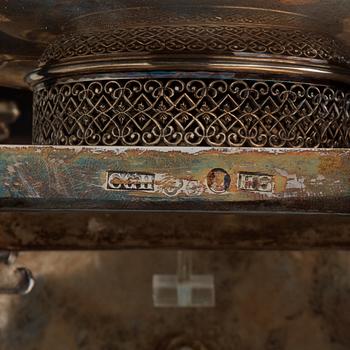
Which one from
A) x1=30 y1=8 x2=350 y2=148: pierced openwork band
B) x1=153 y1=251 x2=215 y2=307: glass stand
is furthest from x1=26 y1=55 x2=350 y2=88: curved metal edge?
x1=153 y1=251 x2=215 y2=307: glass stand

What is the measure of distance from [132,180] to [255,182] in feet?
0.22

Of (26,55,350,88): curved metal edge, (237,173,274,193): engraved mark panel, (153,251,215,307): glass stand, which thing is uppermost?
(26,55,350,88): curved metal edge

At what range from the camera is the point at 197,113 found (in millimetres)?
704

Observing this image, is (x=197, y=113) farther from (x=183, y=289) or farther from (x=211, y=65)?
(x=183, y=289)

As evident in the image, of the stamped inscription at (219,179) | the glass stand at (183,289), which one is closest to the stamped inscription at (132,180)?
the stamped inscription at (219,179)

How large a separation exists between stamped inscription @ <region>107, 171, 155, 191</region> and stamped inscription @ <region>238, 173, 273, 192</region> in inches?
1.9

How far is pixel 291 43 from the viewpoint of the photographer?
716mm

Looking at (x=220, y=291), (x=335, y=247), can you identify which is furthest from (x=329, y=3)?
(x=220, y=291)

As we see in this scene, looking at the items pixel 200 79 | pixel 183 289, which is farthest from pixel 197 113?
pixel 183 289

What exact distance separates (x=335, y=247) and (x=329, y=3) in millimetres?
145

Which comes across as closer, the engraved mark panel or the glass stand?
the engraved mark panel

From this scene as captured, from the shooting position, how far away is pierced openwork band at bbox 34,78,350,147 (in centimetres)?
70

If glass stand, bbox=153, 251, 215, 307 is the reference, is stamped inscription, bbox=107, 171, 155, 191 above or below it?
above

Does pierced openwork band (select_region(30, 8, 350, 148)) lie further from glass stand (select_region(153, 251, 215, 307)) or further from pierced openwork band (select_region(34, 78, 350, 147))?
glass stand (select_region(153, 251, 215, 307))
